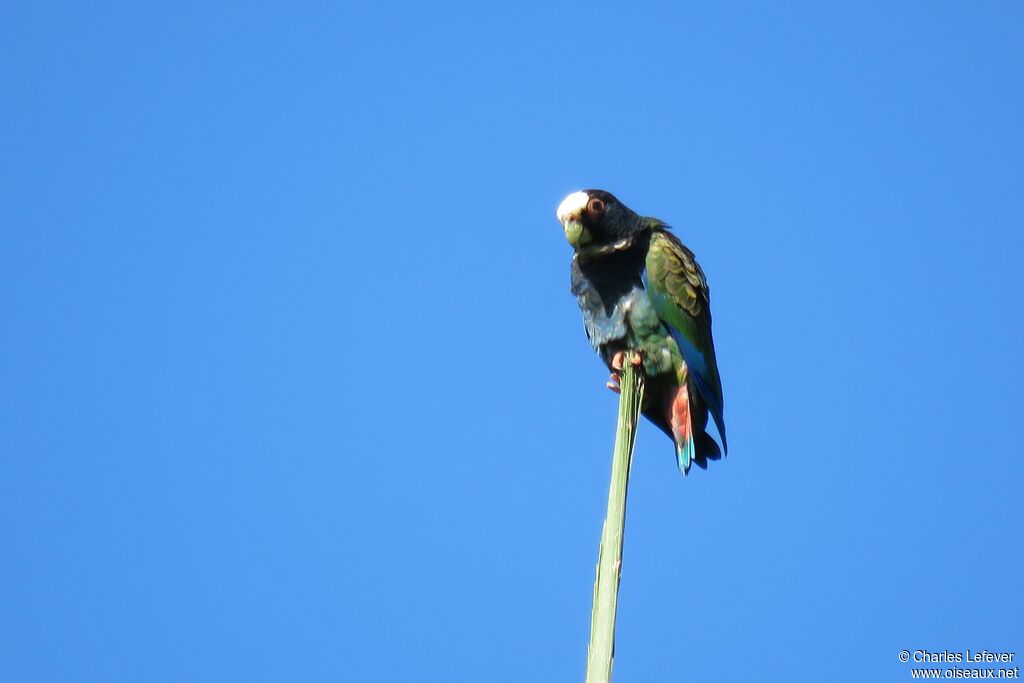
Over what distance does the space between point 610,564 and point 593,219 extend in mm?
4354

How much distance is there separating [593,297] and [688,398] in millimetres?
898

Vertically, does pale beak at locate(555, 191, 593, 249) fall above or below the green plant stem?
above

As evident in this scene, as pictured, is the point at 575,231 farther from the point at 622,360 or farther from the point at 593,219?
the point at 622,360

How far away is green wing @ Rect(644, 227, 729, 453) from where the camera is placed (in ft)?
22.6

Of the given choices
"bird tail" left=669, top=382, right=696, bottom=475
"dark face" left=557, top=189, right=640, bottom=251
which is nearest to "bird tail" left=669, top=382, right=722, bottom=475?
"bird tail" left=669, top=382, right=696, bottom=475

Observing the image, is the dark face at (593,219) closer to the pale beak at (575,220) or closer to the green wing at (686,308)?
Result: the pale beak at (575,220)

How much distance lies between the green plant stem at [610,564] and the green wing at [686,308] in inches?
A: 140

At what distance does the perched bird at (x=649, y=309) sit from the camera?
6855mm

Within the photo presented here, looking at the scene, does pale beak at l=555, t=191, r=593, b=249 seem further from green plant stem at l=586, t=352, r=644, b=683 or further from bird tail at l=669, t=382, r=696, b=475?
green plant stem at l=586, t=352, r=644, b=683

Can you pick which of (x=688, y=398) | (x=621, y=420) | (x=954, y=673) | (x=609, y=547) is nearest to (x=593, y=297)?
(x=688, y=398)

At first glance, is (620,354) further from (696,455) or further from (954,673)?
(954,673)

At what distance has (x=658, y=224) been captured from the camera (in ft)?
24.1

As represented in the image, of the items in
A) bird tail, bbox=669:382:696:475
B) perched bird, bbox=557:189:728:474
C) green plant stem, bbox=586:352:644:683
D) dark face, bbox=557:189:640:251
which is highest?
dark face, bbox=557:189:640:251

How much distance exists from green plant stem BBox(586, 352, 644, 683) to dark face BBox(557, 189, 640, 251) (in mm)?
3671
